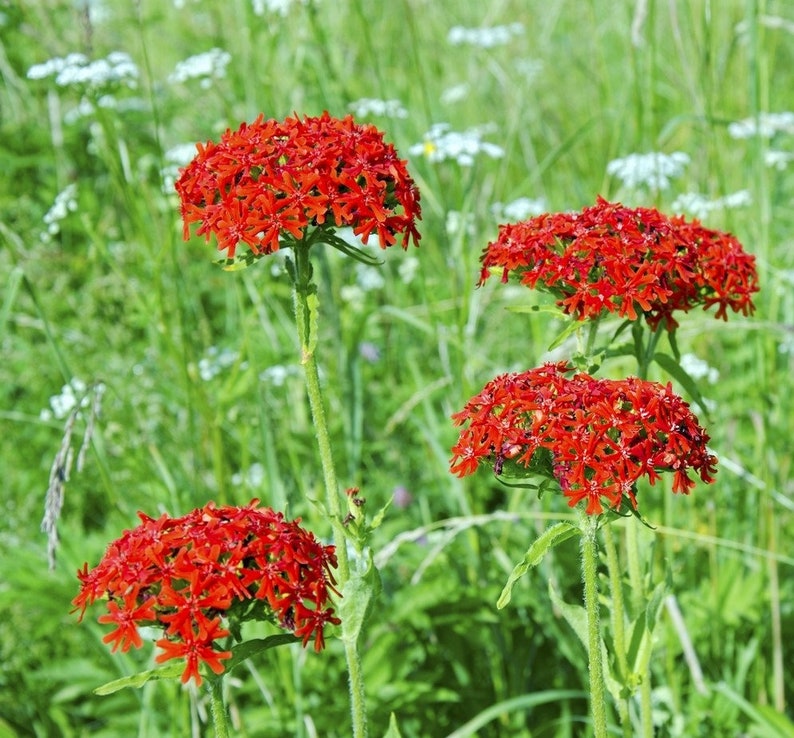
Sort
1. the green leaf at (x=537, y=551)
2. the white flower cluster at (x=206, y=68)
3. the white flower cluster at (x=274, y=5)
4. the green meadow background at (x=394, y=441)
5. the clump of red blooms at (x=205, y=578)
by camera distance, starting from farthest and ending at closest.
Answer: the white flower cluster at (x=206, y=68), the white flower cluster at (x=274, y=5), the green meadow background at (x=394, y=441), the green leaf at (x=537, y=551), the clump of red blooms at (x=205, y=578)

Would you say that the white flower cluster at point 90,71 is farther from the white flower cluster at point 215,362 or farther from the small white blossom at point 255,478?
the small white blossom at point 255,478

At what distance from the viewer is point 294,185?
7.52ft

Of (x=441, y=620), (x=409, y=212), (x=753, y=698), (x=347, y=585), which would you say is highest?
(x=409, y=212)

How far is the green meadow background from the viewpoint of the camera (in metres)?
3.50

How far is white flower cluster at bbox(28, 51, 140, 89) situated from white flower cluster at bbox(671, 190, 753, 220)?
240 centimetres

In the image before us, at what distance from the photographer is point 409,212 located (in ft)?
8.09

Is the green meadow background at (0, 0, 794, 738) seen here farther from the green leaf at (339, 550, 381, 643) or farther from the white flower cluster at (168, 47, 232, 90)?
the green leaf at (339, 550, 381, 643)

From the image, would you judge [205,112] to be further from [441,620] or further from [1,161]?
[441,620]

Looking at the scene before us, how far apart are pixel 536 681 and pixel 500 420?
2.03 m

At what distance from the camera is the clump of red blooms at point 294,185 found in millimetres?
2256

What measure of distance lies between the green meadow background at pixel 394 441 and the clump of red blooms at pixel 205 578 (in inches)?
11.7

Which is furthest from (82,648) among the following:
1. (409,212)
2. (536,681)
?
(409,212)

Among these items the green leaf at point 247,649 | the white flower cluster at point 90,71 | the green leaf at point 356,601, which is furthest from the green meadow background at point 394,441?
the green leaf at point 247,649

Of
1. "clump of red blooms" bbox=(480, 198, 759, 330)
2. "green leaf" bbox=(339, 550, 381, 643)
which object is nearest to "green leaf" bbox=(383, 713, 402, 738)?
"green leaf" bbox=(339, 550, 381, 643)
